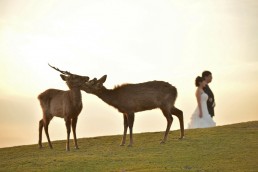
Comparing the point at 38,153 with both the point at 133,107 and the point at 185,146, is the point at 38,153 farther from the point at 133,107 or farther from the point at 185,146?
the point at 185,146

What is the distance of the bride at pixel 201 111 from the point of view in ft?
85.0

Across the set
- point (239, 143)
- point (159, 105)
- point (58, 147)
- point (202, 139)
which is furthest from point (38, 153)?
point (239, 143)

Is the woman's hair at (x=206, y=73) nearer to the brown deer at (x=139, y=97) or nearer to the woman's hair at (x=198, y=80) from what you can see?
the woman's hair at (x=198, y=80)

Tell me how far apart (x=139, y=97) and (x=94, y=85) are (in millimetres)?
1993

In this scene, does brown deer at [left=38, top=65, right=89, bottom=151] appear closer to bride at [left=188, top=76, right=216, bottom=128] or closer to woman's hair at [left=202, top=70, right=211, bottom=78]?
bride at [left=188, top=76, right=216, bottom=128]

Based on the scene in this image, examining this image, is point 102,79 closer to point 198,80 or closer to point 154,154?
point 154,154

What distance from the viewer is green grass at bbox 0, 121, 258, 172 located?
57.6 ft

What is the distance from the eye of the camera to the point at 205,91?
86.6ft

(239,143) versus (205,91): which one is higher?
(205,91)

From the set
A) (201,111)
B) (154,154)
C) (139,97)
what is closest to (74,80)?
(139,97)

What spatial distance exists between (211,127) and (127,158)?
833 cm

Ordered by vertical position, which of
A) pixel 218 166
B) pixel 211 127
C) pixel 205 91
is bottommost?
pixel 218 166

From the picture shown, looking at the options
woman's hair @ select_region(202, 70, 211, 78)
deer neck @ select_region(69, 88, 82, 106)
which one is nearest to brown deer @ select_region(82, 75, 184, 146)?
deer neck @ select_region(69, 88, 82, 106)

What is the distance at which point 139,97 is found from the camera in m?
22.6
